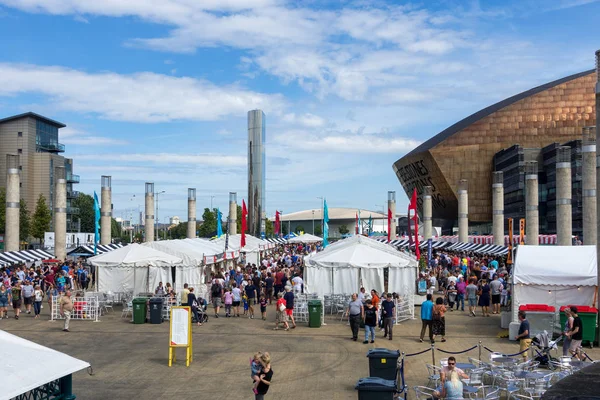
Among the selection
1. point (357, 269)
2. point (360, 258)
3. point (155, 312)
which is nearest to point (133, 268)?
point (155, 312)

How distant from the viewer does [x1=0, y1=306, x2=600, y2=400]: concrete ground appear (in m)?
12.8

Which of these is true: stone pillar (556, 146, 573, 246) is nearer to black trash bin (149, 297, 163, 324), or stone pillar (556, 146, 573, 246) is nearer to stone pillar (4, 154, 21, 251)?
black trash bin (149, 297, 163, 324)

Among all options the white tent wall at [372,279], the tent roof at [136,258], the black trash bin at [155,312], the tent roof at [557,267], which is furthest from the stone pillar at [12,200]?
the tent roof at [557,267]

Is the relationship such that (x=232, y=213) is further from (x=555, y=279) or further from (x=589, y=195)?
(x=555, y=279)

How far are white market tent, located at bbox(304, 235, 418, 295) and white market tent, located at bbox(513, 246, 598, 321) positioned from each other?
5.01m

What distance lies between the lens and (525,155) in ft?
254

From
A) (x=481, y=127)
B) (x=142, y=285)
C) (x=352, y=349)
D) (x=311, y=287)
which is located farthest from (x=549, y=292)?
(x=481, y=127)

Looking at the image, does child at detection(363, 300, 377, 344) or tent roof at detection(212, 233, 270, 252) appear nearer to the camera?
child at detection(363, 300, 377, 344)

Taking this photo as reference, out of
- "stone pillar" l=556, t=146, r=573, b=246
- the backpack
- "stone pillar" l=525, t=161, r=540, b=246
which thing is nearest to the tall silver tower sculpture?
"stone pillar" l=525, t=161, r=540, b=246

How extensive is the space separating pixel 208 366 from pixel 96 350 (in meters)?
3.58

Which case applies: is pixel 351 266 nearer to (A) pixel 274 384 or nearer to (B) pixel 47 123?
(A) pixel 274 384

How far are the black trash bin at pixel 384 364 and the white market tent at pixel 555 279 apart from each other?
26.1 ft

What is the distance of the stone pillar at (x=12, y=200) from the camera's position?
37.9 metres

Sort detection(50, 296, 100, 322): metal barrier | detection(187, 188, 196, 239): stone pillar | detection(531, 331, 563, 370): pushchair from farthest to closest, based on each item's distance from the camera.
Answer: detection(187, 188, 196, 239): stone pillar → detection(50, 296, 100, 322): metal barrier → detection(531, 331, 563, 370): pushchair
